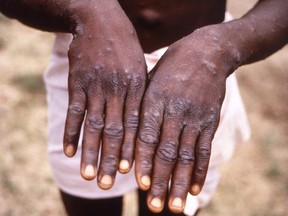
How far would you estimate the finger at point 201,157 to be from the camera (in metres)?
0.93

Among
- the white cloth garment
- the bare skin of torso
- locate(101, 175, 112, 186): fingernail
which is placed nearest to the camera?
locate(101, 175, 112, 186): fingernail

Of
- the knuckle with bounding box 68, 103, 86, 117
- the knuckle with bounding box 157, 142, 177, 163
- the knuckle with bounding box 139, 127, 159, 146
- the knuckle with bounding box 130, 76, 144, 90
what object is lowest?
the knuckle with bounding box 157, 142, 177, 163

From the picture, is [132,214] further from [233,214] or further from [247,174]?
[247,174]

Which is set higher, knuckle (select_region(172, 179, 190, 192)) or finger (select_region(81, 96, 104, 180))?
finger (select_region(81, 96, 104, 180))

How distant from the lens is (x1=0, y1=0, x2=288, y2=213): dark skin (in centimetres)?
90

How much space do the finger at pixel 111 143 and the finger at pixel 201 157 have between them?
0.15m

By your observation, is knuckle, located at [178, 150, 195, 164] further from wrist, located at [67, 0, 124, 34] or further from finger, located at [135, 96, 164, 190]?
wrist, located at [67, 0, 124, 34]

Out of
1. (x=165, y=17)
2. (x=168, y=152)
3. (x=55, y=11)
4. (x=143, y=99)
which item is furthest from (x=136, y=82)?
(x=165, y=17)

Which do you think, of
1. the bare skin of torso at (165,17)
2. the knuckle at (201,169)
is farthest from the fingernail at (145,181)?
the bare skin of torso at (165,17)

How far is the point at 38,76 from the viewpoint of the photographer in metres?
3.07

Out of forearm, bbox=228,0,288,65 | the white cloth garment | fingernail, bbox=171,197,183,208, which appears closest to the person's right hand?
fingernail, bbox=171,197,183,208

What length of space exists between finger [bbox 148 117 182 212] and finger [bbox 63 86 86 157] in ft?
0.53

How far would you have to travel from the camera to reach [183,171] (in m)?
0.91

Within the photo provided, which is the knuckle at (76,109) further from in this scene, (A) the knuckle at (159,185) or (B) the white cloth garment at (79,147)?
(B) the white cloth garment at (79,147)
